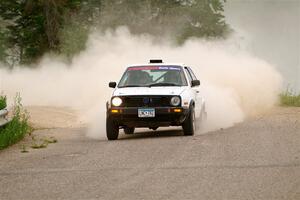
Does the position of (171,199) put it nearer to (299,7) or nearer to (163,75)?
(163,75)

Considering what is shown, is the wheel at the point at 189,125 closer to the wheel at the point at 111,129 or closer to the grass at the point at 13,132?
the wheel at the point at 111,129

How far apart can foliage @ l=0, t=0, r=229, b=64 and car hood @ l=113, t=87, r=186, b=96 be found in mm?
25914

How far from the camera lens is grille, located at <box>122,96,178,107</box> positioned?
18.2 meters

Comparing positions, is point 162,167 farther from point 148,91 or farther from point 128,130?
point 128,130

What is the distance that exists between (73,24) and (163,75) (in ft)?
97.1

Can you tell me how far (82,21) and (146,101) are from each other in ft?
110

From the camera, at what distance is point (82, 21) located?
51281 millimetres

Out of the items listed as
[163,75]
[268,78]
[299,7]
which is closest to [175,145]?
[163,75]

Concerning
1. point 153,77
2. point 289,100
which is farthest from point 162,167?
point 289,100

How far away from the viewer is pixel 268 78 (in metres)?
32.3

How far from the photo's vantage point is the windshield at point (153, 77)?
19209 mm

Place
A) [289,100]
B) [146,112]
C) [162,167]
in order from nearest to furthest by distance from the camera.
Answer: [162,167], [146,112], [289,100]

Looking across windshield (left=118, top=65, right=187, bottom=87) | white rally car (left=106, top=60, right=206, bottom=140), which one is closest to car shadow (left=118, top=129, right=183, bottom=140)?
white rally car (left=106, top=60, right=206, bottom=140)

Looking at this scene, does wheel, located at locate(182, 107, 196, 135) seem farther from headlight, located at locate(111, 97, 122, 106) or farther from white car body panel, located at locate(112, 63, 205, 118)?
headlight, located at locate(111, 97, 122, 106)
